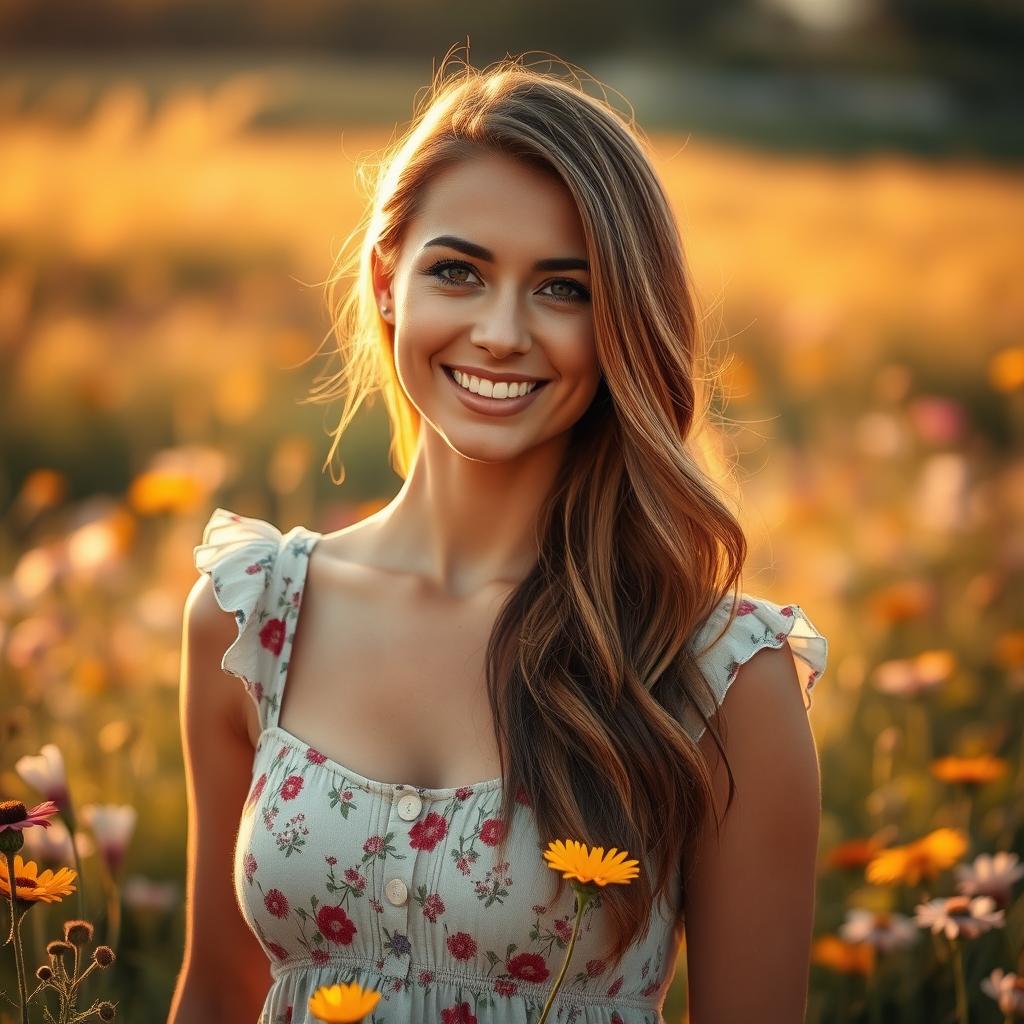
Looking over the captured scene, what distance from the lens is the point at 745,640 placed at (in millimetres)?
1690

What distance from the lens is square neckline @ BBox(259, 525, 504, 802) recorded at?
5.37ft

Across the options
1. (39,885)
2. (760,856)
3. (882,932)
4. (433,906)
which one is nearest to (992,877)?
(882,932)

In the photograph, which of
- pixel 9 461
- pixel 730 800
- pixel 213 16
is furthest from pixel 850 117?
pixel 730 800

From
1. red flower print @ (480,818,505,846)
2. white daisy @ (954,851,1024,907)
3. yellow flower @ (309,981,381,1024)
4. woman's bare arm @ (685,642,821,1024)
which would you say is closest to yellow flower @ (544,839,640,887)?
yellow flower @ (309,981,381,1024)

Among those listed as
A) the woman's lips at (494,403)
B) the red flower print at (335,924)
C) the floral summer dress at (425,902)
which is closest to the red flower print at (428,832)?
the floral summer dress at (425,902)

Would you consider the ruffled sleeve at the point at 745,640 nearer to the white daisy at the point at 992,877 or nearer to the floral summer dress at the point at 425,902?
the floral summer dress at the point at 425,902

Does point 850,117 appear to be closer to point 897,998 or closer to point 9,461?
point 9,461

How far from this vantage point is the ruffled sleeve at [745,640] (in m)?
1.67

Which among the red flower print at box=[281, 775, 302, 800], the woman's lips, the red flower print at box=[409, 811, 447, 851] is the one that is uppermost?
the woman's lips

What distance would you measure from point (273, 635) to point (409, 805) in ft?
1.05

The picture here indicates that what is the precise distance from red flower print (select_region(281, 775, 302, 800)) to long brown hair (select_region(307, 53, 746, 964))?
0.78ft

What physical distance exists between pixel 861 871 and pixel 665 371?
3.52ft

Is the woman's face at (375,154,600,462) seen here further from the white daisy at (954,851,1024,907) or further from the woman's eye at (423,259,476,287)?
the white daisy at (954,851,1024,907)

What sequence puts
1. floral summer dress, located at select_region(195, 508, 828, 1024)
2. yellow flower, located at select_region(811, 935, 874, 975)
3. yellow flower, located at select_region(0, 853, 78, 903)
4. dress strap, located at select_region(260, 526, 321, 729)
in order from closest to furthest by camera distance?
1. yellow flower, located at select_region(0, 853, 78, 903)
2. floral summer dress, located at select_region(195, 508, 828, 1024)
3. dress strap, located at select_region(260, 526, 321, 729)
4. yellow flower, located at select_region(811, 935, 874, 975)
